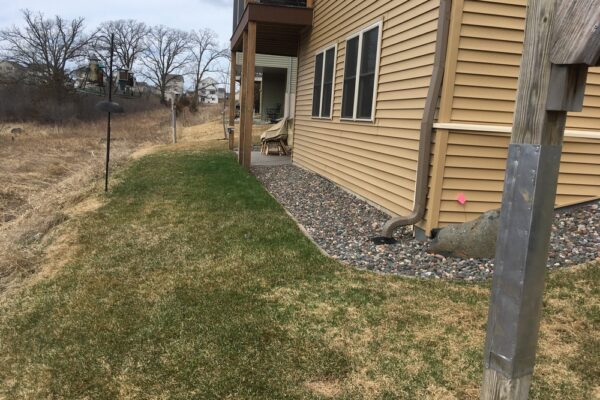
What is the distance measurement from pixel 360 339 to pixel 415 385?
54 centimetres

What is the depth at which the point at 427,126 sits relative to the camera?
4.80 metres

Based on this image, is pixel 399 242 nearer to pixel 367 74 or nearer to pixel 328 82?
pixel 367 74

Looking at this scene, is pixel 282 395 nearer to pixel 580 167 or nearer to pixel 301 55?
pixel 580 167

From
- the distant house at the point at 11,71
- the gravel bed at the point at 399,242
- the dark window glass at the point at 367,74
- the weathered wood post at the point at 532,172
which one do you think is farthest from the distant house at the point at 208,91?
the weathered wood post at the point at 532,172

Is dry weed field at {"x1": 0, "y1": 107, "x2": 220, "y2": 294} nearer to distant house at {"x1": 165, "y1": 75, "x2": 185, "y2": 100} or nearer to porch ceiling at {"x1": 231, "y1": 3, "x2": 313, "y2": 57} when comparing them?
porch ceiling at {"x1": 231, "y1": 3, "x2": 313, "y2": 57}

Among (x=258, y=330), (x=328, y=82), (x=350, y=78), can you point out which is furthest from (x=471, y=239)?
→ (x=328, y=82)

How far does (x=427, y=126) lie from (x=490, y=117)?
0.64 metres

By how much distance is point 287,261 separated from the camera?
4.45 meters

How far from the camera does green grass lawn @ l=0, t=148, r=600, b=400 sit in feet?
8.50

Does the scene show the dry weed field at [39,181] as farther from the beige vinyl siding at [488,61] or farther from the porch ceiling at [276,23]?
the beige vinyl siding at [488,61]

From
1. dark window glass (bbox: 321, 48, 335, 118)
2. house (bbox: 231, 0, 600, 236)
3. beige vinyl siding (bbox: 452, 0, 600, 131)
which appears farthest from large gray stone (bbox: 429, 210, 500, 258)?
dark window glass (bbox: 321, 48, 335, 118)

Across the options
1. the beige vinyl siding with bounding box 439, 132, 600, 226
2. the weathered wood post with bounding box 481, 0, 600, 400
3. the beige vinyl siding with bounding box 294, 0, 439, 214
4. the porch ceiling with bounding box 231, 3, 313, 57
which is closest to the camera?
the weathered wood post with bounding box 481, 0, 600, 400

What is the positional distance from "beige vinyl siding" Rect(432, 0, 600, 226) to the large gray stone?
1.46ft

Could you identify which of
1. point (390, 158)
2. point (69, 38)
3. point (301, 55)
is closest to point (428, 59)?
point (390, 158)
